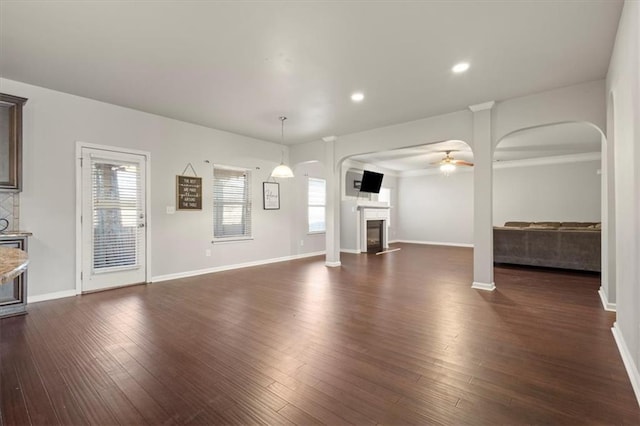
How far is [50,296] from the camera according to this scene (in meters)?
4.12

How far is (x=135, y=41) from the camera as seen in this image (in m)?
2.96

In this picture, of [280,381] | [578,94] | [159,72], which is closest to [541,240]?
[578,94]

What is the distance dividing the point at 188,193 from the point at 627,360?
19.8ft

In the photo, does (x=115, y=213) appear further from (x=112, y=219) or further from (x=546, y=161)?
(x=546, y=161)

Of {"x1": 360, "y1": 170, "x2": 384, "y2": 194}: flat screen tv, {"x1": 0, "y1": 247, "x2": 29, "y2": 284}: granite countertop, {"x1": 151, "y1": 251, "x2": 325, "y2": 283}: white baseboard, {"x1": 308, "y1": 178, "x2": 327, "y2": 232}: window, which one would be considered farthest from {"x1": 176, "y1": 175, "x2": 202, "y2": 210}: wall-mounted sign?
{"x1": 360, "y1": 170, "x2": 384, "y2": 194}: flat screen tv

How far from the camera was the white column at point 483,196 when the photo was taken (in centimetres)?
454

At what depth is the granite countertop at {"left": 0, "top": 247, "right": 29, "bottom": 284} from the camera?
114 centimetres

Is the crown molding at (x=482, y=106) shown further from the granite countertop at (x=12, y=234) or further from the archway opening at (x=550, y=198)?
the granite countertop at (x=12, y=234)

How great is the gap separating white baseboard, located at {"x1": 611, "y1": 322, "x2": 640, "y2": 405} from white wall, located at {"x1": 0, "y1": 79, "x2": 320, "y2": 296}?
580 cm

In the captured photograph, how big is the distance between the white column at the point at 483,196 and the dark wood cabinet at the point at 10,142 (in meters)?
6.10

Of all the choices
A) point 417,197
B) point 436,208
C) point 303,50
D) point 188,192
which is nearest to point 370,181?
point 417,197

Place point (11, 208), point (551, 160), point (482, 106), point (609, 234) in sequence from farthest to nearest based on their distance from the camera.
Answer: point (551, 160) < point (482, 106) < point (11, 208) < point (609, 234)

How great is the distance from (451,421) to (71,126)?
220 inches

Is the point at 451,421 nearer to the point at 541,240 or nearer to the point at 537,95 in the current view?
the point at 537,95
